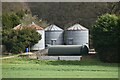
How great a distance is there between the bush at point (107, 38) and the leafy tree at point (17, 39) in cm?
1295

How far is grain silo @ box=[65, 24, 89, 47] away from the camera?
50250 mm

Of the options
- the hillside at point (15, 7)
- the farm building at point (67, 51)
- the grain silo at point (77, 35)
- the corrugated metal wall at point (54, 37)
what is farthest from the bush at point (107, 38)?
the hillside at point (15, 7)

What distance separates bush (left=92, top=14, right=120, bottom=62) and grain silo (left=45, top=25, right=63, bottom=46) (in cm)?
1793

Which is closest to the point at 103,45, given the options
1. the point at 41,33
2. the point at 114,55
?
the point at 114,55

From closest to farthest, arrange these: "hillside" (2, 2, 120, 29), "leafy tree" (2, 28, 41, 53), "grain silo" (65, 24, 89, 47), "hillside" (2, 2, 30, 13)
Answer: "leafy tree" (2, 28, 41, 53) < "grain silo" (65, 24, 89, 47) < "hillside" (2, 2, 120, 29) < "hillside" (2, 2, 30, 13)

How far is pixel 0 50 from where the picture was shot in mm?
42875

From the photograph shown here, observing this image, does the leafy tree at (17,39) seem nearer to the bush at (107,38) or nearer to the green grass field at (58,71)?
the bush at (107,38)

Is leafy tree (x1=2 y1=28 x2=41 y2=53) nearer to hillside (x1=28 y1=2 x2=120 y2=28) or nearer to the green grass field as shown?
hillside (x1=28 y1=2 x2=120 y2=28)

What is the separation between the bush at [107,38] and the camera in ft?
109

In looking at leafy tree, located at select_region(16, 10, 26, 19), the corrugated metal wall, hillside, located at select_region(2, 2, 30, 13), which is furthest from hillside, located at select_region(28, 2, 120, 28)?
the corrugated metal wall

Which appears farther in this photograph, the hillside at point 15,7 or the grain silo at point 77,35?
the hillside at point 15,7

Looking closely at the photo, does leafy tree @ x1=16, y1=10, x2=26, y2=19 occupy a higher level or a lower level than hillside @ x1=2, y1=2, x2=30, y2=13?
lower

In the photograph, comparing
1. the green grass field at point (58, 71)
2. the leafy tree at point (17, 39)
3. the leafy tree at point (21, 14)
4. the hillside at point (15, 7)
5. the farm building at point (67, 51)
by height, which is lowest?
the green grass field at point (58, 71)

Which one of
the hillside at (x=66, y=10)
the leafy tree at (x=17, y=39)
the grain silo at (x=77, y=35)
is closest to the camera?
the leafy tree at (x=17, y=39)
